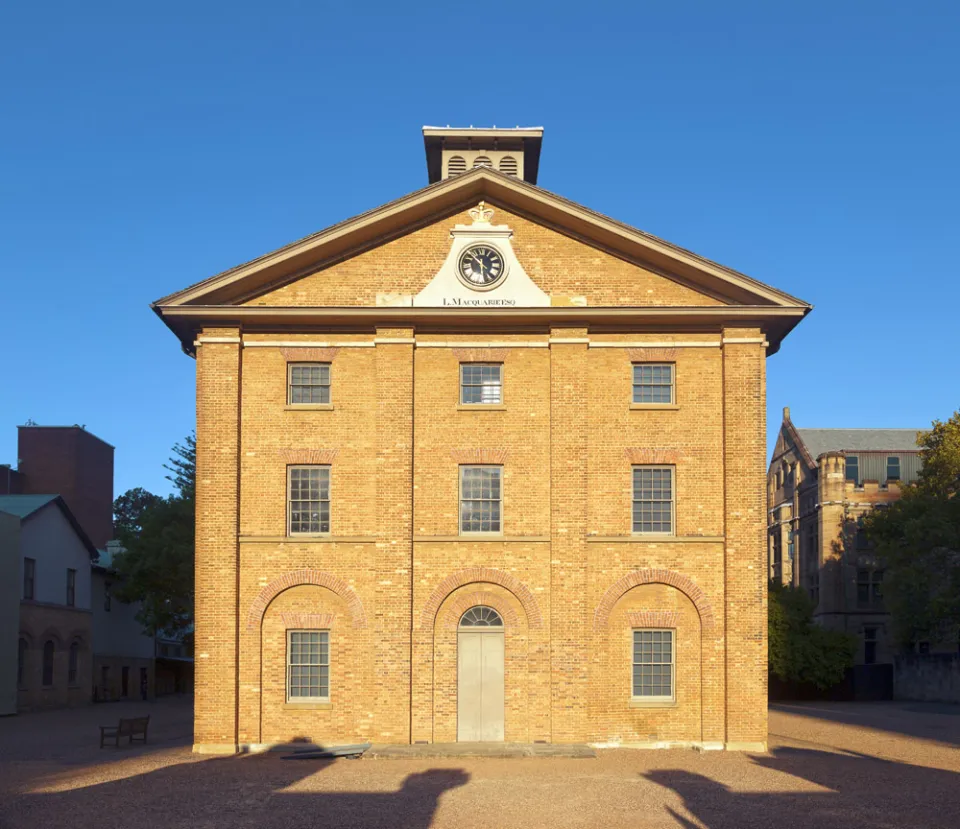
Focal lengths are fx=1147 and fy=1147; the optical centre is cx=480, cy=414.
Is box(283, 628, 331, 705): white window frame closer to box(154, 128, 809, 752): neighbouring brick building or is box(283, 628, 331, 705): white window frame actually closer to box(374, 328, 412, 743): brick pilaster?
box(154, 128, 809, 752): neighbouring brick building

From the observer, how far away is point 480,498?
26953 mm

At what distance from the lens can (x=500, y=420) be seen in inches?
1070

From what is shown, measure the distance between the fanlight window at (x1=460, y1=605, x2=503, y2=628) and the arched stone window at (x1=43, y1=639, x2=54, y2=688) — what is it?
27.8m

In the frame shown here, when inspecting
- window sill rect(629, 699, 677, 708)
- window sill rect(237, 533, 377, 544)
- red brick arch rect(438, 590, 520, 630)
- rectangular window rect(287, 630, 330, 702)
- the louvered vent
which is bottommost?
window sill rect(629, 699, 677, 708)

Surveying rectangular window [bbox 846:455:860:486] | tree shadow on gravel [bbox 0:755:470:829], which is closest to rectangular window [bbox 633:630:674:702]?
tree shadow on gravel [bbox 0:755:470:829]

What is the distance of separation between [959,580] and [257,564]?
101 feet

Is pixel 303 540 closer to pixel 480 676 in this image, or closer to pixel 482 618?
pixel 482 618

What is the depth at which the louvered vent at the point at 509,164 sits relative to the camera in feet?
109

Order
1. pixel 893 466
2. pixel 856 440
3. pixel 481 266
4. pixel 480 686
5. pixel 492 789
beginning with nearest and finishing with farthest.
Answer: pixel 492 789 → pixel 480 686 → pixel 481 266 → pixel 893 466 → pixel 856 440

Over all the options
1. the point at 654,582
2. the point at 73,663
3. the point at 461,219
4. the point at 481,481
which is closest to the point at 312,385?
the point at 481,481

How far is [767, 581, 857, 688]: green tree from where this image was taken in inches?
2044

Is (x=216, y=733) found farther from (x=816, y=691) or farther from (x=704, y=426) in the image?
(x=816, y=691)

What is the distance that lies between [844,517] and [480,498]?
41327 mm

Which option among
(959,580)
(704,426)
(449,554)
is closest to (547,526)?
(449,554)
